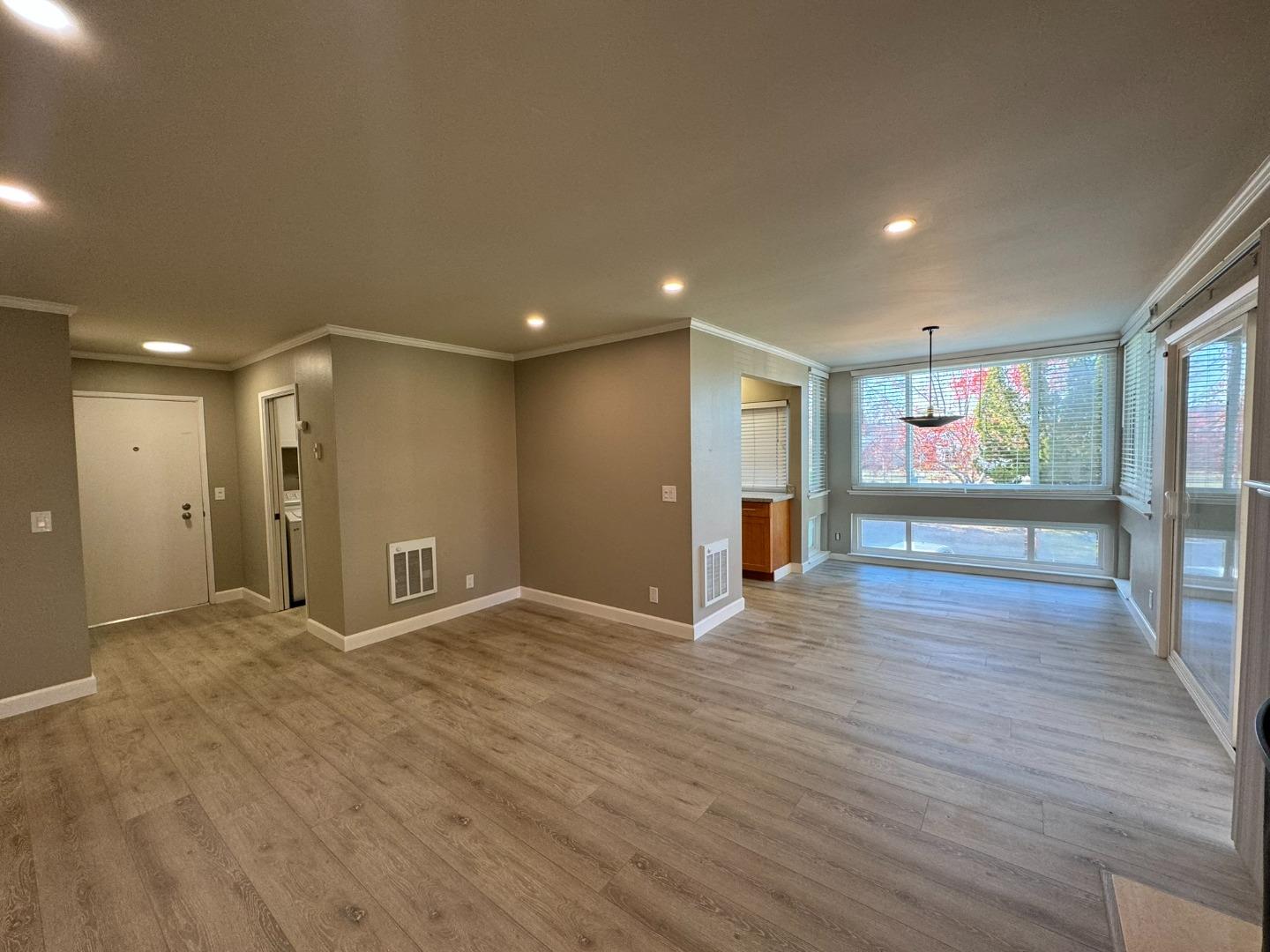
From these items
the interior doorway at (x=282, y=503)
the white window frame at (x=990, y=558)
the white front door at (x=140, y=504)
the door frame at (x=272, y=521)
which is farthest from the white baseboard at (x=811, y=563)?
the white front door at (x=140, y=504)

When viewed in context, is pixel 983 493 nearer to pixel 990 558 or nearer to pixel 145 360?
pixel 990 558

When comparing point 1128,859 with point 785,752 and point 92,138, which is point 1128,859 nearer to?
point 785,752

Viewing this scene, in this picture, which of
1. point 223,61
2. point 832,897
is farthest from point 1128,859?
point 223,61

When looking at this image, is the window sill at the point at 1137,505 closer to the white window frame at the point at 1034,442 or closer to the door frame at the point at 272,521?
the white window frame at the point at 1034,442

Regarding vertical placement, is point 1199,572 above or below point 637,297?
below

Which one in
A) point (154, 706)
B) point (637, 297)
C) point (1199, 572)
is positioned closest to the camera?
point (1199, 572)

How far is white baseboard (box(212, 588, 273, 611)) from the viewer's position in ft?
17.1

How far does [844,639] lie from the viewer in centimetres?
399

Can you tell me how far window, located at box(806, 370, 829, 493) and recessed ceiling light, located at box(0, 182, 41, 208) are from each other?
A: 19.6 feet

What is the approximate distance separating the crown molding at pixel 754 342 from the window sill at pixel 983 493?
1.67 metres

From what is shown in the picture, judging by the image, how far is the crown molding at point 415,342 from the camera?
392 cm

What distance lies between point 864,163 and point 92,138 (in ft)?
8.04

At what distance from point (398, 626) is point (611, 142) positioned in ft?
13.2

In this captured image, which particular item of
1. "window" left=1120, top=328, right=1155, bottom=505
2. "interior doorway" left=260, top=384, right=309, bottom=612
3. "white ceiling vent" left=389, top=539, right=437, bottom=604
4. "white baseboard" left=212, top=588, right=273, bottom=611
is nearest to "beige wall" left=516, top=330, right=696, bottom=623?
"white ceiling vent" left=389, top=539, right=437, bottom=604
